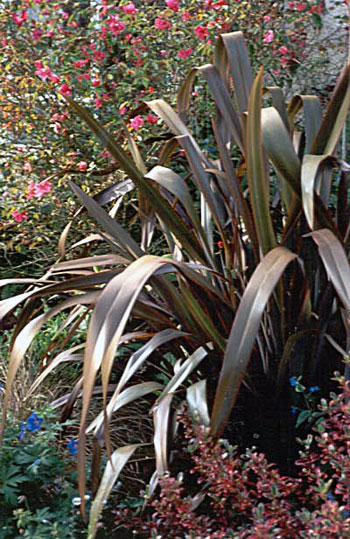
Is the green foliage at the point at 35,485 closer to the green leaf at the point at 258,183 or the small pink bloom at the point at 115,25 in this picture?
the green leaf at the point at 258,183

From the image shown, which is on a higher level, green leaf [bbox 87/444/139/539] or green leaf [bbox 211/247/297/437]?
green leaf [bbox 211/247/297/437]

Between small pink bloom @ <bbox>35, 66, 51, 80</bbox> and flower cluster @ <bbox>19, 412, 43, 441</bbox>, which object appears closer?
flower cluster @ <bbox>19, 412, 43, 441</bbox>

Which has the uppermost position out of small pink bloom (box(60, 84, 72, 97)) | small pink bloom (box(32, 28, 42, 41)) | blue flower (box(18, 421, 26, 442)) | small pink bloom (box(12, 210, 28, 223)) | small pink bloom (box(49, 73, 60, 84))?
small pink bloom (box(32, 28, 42, 41))

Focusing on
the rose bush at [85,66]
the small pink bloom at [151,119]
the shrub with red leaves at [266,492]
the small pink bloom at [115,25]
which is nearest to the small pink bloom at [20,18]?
the rose bush at [85,66]

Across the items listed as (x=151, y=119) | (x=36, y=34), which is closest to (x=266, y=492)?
(x=151, y=119)

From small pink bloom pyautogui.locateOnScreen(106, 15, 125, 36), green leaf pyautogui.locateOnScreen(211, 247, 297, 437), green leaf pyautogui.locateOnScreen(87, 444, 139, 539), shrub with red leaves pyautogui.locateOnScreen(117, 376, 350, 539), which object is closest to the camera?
shrub with red leaves pyautogui.locateOnScreen(117, 376, 350, 539)

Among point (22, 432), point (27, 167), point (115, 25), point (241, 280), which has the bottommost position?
point (22, 432)

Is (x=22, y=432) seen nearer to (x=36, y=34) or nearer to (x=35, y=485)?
(x=35, y=485)

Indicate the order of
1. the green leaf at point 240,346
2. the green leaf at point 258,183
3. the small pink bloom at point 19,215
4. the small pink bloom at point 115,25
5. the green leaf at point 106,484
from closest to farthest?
the green leaf at point 106,484, the green leaf at point 240,346, the green leaf at point 258,183, the small pink bloom at point 115,25, the small pink bloom at point 19,215

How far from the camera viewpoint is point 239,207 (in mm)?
2365

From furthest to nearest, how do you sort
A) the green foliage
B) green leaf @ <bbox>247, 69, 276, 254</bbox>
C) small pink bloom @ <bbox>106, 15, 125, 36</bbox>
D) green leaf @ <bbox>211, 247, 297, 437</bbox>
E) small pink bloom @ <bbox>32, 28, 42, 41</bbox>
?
small pink bloom @ <bbox>32, 28, 42, 41</bbox> → small pink bloom @ <bbox>106, 15, 125, 36</bbox> → green leaf @ <bbox>247, 69, 276, 254</bbox> → the green foliage → green leaf @ <bbox>211, 247, 297, 437</bbox>

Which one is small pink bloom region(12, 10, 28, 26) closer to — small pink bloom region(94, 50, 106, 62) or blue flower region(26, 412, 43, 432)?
small pink bloom region(94, 50, 106, 62)

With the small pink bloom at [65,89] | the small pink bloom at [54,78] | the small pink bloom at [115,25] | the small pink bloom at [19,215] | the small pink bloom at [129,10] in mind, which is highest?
the small pink bloom at [129,10]

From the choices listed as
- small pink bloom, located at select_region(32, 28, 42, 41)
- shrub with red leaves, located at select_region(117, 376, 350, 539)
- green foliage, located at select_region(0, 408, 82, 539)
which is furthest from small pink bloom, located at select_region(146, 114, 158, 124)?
shrub with red leaves, located at select_region(117, 376, 350, 539)
